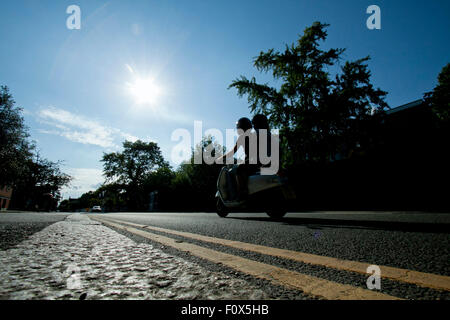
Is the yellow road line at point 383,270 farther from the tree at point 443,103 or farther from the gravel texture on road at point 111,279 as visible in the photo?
the tree at point 443,103

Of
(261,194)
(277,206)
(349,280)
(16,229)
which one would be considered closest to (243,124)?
(261,194)

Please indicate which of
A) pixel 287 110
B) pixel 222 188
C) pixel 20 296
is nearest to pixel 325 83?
pixel 287 110

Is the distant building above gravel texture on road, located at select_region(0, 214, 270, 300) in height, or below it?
below

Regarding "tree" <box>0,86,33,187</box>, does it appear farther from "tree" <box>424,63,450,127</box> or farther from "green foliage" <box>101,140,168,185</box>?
"tree" <box>424,63,450,127</box>

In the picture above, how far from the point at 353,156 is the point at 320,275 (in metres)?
16.5

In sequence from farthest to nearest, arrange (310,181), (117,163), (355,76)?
(117,163) → (310,181) → (355,76)

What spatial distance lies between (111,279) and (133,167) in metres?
50.7

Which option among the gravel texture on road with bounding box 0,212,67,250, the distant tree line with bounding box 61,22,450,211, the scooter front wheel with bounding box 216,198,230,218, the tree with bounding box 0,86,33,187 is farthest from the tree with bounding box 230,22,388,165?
the tree with bounding box 0,86,33,187

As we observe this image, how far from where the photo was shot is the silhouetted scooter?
4.71 meters

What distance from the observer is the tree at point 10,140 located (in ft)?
72.5

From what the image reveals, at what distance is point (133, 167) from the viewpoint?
47.8m

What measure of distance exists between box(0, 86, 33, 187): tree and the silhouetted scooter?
27.0 m
